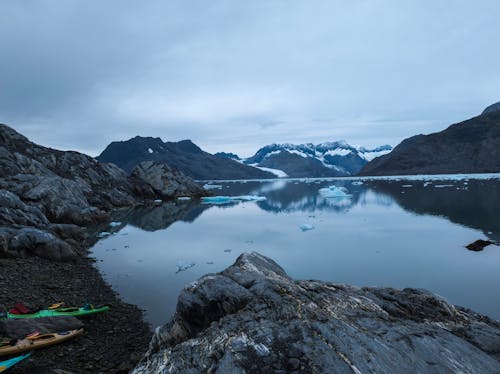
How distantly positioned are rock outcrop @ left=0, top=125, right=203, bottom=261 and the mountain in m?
143

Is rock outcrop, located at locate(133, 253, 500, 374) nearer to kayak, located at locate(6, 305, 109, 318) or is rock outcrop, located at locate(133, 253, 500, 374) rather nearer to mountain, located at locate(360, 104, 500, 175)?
kayak, located at locate(6, 305, 109, 318)

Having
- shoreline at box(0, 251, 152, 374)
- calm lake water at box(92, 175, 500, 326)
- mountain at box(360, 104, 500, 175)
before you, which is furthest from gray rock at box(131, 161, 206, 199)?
mountain at box(360, 104, 500, 175)

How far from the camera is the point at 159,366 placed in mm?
5285

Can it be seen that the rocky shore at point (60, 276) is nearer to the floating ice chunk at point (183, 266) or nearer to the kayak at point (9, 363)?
the kayak at point (9, 363)

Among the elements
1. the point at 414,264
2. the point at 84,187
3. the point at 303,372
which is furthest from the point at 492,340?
the point at 84,187

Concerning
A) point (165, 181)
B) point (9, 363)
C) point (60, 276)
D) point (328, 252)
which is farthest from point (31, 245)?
point (165, 181)

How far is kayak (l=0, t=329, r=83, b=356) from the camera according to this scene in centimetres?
709

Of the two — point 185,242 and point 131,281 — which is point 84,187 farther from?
point 131,281

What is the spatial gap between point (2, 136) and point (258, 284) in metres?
55.1

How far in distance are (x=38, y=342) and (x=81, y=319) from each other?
1942 millimetres

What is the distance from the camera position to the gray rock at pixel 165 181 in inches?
2518

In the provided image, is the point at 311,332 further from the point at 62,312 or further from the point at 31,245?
the point at 31,245

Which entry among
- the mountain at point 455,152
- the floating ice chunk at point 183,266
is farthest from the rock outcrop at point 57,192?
the mountain at point 455,152

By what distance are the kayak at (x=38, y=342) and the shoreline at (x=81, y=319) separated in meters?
0.14
